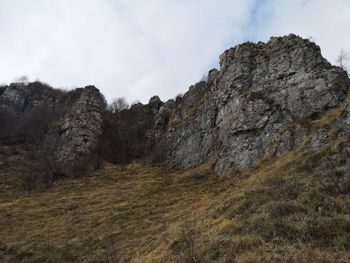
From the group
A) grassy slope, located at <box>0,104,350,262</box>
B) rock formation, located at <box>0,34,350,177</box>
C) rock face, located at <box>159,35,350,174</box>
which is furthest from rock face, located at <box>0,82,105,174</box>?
rock face, located at <box>159,35,350,174</box>

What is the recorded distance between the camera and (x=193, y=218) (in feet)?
61.3

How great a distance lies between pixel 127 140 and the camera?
5766 cm

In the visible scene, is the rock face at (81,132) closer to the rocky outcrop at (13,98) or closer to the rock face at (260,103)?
the rock face at (260,103)

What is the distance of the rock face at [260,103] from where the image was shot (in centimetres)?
3031

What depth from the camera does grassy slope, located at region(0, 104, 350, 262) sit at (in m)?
11.1

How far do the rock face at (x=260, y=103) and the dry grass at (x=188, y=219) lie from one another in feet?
9.14

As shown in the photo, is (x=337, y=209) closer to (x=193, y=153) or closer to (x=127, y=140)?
(x=193, y=153)

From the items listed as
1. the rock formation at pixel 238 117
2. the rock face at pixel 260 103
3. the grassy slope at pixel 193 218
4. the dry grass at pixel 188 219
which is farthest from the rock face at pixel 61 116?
the rock face at pixel 260 103

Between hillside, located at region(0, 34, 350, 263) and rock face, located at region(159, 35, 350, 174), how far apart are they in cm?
12

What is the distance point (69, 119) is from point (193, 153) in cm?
2147

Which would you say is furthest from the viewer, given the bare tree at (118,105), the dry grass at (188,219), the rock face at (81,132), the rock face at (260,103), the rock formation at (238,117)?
the bare tree at (118,105)

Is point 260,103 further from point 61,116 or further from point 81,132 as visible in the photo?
point 61,116

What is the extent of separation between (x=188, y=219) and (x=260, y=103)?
17938 mm

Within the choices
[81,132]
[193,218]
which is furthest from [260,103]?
[81,132]
